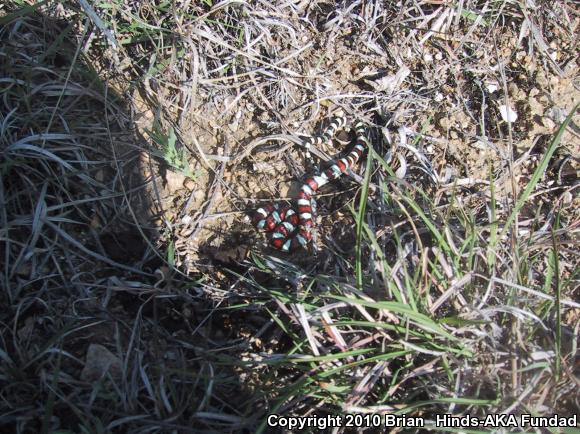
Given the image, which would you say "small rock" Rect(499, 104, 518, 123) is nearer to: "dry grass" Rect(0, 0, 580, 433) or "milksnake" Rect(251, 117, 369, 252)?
"dry grass" Rect(0, 0, 580, 433)

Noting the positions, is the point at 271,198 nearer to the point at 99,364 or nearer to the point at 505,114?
the point at 99,364

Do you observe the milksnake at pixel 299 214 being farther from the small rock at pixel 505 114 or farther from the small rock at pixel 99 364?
the small rock at pixel 99 364

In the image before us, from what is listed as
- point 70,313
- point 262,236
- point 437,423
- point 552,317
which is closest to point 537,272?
point 552,317

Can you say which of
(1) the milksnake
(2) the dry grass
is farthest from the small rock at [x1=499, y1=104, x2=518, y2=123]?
(1) the milksnake

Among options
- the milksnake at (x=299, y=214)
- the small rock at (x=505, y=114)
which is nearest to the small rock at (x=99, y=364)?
the milksnake at (x=299, y=214)

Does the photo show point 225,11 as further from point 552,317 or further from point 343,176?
point 552,317
